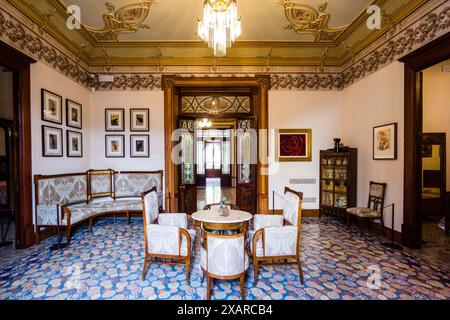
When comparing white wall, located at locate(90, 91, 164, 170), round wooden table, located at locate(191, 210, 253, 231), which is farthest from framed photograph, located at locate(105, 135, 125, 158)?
round wooden table, located at locate(191, 210, 253, 231)

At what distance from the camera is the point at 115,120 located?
5531mm

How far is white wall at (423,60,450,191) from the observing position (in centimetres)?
523

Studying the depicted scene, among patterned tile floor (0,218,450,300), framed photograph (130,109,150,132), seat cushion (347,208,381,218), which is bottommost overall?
patterned tile floor (0,218,450,300)

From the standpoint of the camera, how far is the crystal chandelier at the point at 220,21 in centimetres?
271

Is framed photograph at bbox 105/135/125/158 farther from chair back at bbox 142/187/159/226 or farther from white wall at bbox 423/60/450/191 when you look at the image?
white wall at bbox 423/60/450/191

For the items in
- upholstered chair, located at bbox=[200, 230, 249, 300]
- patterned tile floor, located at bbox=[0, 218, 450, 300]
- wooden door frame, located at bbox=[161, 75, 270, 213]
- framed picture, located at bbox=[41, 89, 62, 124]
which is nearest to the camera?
upholstered chair, located at bbox=[200, 230, 249, 300]

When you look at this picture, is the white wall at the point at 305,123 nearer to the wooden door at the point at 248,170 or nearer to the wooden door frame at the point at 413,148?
the wooden door at the point at 248,170

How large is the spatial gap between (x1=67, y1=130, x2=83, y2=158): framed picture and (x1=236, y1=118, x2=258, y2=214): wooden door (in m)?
3.86

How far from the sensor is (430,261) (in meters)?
3.15

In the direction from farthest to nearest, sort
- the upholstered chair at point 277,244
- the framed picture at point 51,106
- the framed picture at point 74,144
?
1. the framed picture at point 74,144
2. the framed picture at point 51,106
3. the upholstered chair at point 277,244

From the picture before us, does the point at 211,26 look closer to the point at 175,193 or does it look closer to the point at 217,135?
the point at 175,193

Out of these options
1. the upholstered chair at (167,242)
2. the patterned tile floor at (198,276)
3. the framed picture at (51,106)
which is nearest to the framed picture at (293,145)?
the patterned tile floor at (198,276)

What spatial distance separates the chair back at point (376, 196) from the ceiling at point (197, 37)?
2931 millimetres

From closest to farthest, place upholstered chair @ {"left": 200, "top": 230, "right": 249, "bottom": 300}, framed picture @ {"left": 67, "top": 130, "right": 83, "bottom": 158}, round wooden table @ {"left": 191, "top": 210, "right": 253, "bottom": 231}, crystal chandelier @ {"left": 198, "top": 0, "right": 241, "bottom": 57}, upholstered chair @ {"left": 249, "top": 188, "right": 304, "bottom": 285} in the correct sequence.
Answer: upholstered chair @ {"left": 200, "top": 230, "right": 249, "bottom": 300}
upholstered chair @ {"left": 249, "top": 188, "right": 304, "bottom": 285}
crystal chandelier @ {"left": 198, "top": 0, "right": 241, "bottom": 57}
round wooden table @ {"left": 191, "top": 210, "right": 253, "bottom": 231}
framed picture @ {"left": 67, "top": 130, "right": 83, "bottom": 158}
